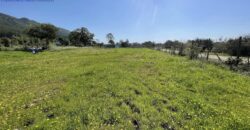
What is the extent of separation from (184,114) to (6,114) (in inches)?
185

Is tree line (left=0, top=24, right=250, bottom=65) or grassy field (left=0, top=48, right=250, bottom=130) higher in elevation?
tree line (left=0, top=24, right=250, bottom=65)

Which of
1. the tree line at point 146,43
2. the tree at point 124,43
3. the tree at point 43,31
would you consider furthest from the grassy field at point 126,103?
the tree at point 124,43

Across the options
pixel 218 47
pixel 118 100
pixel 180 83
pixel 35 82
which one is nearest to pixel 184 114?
pixel 118 100

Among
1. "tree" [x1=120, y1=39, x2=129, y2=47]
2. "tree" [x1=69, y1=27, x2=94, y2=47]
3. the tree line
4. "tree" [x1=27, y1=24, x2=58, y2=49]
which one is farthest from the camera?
"tree" [x1=69, y1=27, x2=94, y2=47]

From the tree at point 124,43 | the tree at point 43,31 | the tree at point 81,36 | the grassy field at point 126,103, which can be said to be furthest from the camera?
the tree at point 81,36

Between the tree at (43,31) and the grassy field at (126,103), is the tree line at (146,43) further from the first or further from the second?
the grassy field at (126,103)

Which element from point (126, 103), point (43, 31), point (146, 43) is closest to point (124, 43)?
point (146, 43)

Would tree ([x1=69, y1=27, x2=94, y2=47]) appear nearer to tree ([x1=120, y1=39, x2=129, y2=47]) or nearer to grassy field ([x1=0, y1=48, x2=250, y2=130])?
tree ([x1=120, y1=39, x2=129, y2=47])

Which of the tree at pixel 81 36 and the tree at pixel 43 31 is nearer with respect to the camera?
the tree at pixel 43 31

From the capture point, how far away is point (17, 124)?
452 centimetres

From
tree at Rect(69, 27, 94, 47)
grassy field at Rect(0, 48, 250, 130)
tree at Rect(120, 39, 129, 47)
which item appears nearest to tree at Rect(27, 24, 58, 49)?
tree at Rect(120, 39, 129, 47)

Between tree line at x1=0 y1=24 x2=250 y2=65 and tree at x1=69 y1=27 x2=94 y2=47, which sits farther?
tree at x1=69 y1=27 x2=94 y2=47

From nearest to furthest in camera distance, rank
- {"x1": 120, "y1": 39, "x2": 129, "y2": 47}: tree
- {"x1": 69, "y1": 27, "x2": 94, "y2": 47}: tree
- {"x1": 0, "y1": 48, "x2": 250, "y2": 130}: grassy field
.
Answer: {"x1": 0, "y1": 48, "x2": 250, "y2": 130}: grassy field < {"x1": 120, "y1": 39, "x2": 129, "y2": 47}: tree < {"x1": 69, "y1": 27, "x2": 94, "y2": 47}: tree

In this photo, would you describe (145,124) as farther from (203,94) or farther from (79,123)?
(203,94)
